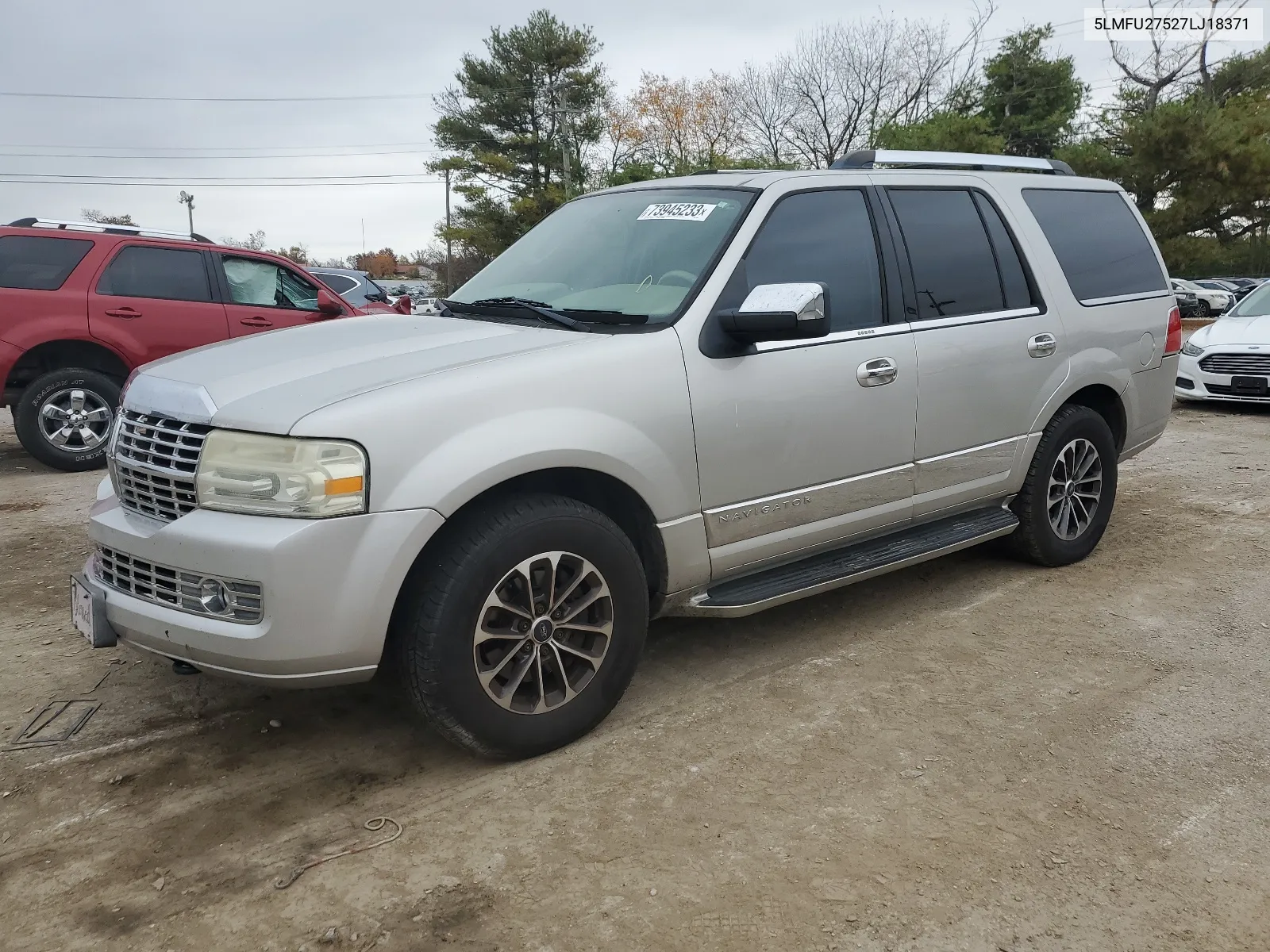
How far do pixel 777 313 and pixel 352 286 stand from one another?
12.5 m

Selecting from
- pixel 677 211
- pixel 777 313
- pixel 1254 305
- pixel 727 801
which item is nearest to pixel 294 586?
pixel 727 801

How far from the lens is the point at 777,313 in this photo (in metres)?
3.25

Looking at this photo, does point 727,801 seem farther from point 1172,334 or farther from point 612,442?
point 1172,334

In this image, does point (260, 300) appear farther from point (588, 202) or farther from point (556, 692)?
point (556, 692)

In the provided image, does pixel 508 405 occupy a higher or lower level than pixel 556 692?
higher

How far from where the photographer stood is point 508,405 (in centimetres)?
295

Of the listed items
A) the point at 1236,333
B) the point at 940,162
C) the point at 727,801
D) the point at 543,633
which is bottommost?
the point at 727,801

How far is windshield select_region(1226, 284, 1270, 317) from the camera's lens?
34.9 feet

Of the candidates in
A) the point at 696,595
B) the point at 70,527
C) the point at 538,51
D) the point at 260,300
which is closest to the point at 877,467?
the point at 696,595

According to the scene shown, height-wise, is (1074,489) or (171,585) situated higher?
(171,585)

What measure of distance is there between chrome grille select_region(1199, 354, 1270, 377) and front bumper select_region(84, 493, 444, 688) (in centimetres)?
971

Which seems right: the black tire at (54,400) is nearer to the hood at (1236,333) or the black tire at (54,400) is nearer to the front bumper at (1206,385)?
the front bumper at (1206,385)

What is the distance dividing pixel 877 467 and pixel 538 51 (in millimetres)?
46233

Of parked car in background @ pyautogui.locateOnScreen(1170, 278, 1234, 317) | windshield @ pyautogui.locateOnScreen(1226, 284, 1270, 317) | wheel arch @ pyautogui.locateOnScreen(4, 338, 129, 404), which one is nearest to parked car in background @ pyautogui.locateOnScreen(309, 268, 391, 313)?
wheel arch @ pyautogui.locateOnScreen(4, 338, 129, 404)
